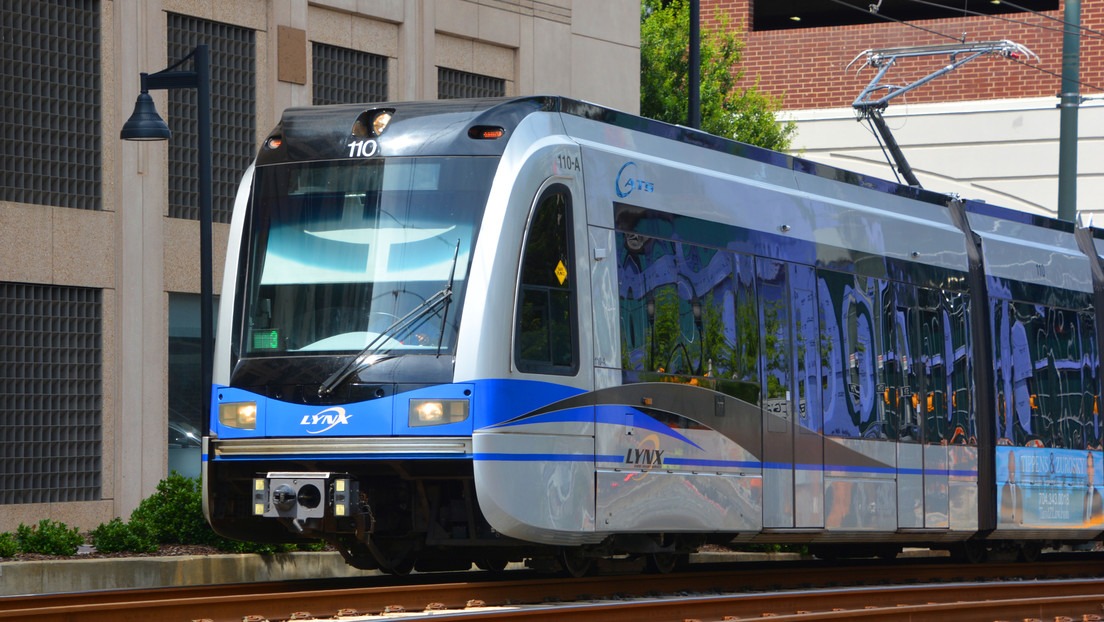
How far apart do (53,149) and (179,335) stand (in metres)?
2.65

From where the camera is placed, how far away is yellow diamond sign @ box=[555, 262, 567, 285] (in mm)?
11656

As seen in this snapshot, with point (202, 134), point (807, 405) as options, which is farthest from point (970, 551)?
point (202, 134)

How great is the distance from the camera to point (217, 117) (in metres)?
20.8

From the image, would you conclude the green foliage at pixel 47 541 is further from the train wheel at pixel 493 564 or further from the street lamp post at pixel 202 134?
the train wheel at pixel 493 564

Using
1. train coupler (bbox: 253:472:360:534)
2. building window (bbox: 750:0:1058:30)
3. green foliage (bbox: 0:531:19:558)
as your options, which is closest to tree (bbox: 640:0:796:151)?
building window (bbox: 750:0:1058:30)

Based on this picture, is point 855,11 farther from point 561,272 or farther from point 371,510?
point 371,510

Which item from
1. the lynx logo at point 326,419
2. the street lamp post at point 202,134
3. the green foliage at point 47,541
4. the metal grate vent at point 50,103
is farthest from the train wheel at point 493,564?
the metal grate vent at point 50,103

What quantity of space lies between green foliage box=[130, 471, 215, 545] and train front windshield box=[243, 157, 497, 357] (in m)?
4.43

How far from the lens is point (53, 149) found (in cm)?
1877

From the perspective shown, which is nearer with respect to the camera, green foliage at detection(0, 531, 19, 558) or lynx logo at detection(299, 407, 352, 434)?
lynx logo at detection(299, 407, 352, 434)

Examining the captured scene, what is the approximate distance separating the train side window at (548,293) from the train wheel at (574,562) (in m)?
1.61

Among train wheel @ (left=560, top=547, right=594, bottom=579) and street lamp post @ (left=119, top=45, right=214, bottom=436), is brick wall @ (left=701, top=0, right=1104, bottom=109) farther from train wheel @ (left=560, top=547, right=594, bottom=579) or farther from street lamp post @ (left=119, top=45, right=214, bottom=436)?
train wheel @ (left=560, top=547, right=594, bottom=579)

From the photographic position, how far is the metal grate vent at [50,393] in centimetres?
1833

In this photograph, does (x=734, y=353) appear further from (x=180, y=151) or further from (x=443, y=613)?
(x=180, y=151)
